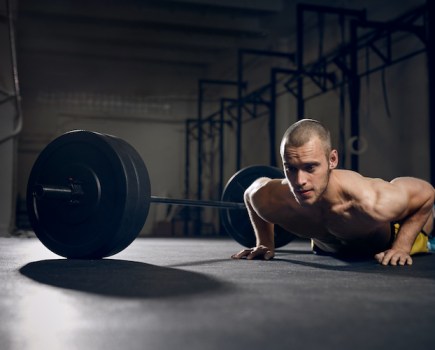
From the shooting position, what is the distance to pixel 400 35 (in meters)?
5.47

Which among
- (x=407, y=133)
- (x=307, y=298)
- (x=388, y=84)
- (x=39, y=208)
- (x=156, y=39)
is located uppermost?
(x=156, y=39)

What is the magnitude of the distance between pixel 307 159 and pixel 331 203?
0.92 feet

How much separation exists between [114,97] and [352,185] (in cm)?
954

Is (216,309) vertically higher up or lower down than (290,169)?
lower down

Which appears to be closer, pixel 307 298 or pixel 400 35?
pixel 307 298

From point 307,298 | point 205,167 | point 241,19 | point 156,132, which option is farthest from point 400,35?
point 156,132

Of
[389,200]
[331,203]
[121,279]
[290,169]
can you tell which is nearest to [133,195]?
[121,279]

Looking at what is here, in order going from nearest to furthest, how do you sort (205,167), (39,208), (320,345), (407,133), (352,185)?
1. (320,345)
2. (352,185)
3. (39,208)
4. (407,133)
5. (205,167)

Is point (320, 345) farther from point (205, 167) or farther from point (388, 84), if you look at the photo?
point (205, 167)

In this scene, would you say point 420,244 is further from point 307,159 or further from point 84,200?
point 84,200

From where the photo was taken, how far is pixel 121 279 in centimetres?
167

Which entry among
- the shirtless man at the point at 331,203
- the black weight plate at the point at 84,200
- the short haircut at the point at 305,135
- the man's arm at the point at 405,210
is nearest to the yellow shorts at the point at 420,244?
the shirtless man at the point at 331,203

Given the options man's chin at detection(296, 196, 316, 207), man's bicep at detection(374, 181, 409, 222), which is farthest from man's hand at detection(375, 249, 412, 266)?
man's chin at detection(296, 196, 316, 207)

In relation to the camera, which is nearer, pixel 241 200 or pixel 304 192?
pixel 304 192
